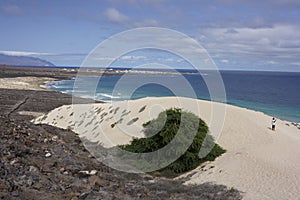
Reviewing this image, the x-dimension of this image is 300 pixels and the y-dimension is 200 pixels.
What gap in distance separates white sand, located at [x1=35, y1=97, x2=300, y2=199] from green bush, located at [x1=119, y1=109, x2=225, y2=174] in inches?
23.4

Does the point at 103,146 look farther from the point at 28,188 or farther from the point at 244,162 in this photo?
the point at 28,188

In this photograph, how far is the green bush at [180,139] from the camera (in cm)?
1784

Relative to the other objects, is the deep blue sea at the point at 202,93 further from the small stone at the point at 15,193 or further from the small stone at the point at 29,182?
the small stone at the point at 15,193

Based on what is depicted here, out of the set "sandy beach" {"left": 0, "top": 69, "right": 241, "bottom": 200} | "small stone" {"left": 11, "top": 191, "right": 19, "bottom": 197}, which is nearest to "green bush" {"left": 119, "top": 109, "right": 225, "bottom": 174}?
"sandy beach" {"left": 0, "top": 69, "right": 241, "bottom": 200}

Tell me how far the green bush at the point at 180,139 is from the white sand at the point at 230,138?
593 millimetres

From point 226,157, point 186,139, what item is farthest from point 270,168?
point 186,139

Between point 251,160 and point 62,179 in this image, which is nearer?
point 62,179

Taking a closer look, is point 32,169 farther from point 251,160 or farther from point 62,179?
point 251,160

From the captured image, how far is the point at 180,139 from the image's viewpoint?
17.9 metres

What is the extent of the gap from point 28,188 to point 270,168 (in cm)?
1147

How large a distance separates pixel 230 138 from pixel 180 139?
5.81 m

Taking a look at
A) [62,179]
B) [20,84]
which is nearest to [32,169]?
[62,179]

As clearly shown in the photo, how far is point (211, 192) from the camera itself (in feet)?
43.2

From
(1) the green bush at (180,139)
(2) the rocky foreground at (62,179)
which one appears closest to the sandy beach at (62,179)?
(2) the rocky foreground at (62,179)
